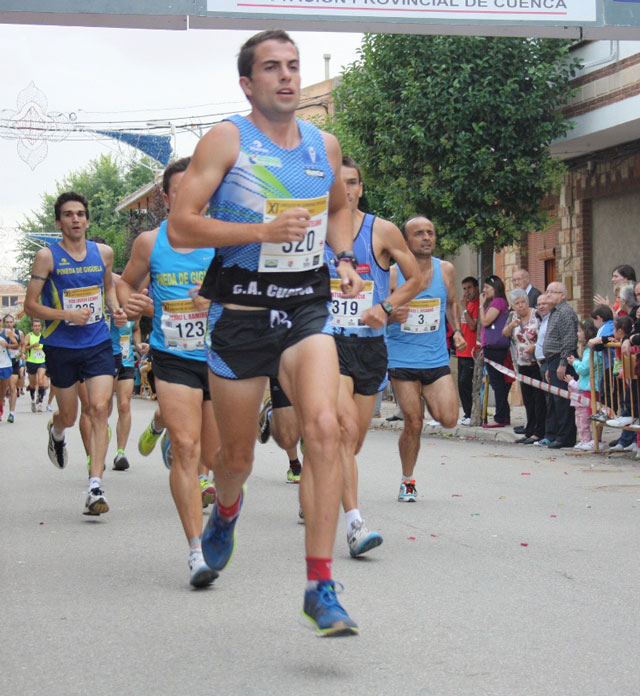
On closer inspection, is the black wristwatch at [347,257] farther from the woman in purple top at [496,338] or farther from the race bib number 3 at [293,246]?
the woman in purple top at [496,338]

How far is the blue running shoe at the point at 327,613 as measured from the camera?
14.0 ft

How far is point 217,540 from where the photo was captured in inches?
223

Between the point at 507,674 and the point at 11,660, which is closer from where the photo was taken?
the point at 507,674

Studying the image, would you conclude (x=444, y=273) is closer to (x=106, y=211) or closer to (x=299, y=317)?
(x=299, y=317)

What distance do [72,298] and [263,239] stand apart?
4.86 meters

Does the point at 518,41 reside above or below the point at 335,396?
above

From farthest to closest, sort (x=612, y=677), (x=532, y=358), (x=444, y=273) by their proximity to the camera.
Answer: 1. (x=532, y=358)
2. (x=444, y=273)
3. (x=612, y=677)

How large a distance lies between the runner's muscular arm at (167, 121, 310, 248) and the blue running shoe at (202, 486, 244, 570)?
1.32m

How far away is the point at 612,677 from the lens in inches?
169

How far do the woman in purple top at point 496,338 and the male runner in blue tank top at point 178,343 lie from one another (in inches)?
397

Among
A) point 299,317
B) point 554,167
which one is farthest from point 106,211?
point 299,317

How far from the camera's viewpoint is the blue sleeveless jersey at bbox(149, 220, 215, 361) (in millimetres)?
7113

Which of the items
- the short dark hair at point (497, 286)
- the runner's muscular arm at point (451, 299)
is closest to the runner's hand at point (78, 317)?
the runner's muscular arm at point (451, 299)

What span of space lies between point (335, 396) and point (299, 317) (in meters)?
0.36
